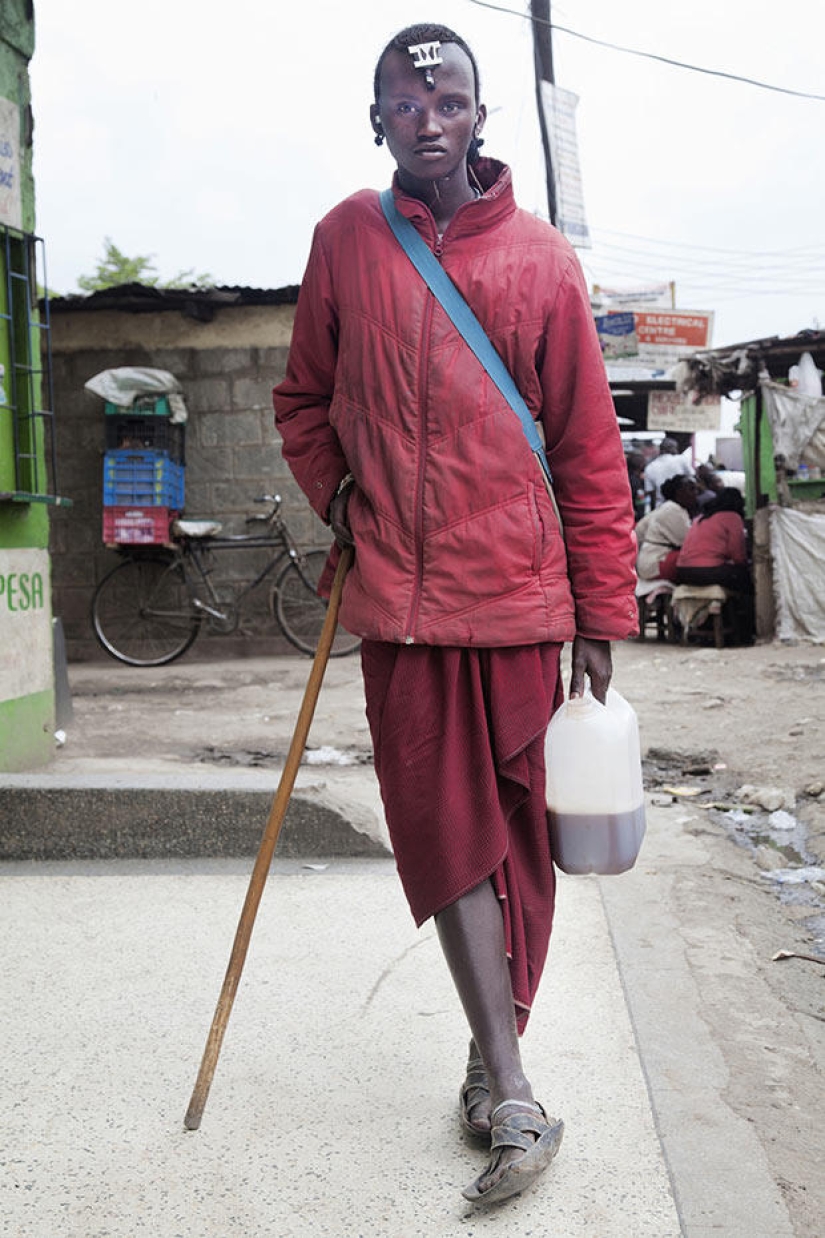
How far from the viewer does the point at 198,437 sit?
10.4 metres

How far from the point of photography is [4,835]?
3.88 metres

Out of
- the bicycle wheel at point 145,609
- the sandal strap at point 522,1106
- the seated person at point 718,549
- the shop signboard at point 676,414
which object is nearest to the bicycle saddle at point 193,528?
the bicycle wheel at point 145,609

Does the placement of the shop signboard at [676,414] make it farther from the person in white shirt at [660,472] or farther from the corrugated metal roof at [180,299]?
the corrugated metal roof at [180,299]

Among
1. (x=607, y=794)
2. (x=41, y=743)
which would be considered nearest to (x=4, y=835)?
(x=41, y=743)

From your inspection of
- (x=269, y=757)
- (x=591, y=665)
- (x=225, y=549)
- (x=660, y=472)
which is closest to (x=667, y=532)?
(x=660, y=472)

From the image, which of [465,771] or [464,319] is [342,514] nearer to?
[464,319]

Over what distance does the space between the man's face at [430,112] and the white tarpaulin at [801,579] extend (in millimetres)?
9018

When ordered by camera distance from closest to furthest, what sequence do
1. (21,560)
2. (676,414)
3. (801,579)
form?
1. (21,560)
2. (801,579)
3. (676,414)

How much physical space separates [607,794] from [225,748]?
169 inches

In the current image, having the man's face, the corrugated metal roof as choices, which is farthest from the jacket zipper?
the corrugated metal roof

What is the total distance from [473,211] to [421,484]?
1.58 ft

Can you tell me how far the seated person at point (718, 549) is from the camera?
1106cm

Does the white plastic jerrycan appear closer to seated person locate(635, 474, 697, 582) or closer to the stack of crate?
the stack of crate

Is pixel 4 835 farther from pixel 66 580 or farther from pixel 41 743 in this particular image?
pixel 66 580
